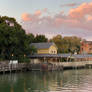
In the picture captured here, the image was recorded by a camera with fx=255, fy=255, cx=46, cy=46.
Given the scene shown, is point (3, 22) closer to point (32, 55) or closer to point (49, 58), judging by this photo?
point (32, 55)

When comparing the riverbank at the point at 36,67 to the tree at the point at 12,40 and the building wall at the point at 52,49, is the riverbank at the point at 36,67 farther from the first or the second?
the building wall at the point at 52,49

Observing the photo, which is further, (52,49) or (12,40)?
(52,49)

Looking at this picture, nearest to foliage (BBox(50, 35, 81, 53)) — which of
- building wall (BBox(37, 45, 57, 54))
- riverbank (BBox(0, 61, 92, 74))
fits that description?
building wall (BBox(37, 45, 57, 54))

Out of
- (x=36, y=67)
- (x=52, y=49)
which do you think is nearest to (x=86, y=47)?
(x=52, y=49)

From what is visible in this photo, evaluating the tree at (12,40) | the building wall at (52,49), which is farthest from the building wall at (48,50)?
the tree at (12,40)

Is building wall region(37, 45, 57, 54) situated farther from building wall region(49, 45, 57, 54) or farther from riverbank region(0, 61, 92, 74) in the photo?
riverbank region(0, 61, 92, 74)

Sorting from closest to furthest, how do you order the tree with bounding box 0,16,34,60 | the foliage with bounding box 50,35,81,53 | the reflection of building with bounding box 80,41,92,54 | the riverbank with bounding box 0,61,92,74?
the riverbank with bounding box 0,61,92,74, the tree with bounding box 0,16,34,60, the foliage with bounding box 50,35,81,53, the reflection of building with bounding box 80,41,92,54

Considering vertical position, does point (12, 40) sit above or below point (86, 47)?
below

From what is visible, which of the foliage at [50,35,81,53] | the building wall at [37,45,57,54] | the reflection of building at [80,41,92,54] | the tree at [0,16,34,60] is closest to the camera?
the tree at [0,16,34,60]

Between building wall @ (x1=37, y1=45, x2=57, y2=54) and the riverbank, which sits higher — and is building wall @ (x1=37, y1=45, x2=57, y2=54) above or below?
above

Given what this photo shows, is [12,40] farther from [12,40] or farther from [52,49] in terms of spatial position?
[52,49]

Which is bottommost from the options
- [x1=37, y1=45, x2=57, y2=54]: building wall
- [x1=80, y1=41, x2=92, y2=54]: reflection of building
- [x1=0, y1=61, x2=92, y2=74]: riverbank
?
[x1=0, y1=61, x2=92, y2=74]: riverbank

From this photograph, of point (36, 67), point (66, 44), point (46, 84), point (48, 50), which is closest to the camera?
point (46, 84)

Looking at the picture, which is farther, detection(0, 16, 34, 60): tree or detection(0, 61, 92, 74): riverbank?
detection(0, 16, 34, 60): tree
